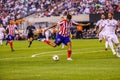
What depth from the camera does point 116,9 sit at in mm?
52969

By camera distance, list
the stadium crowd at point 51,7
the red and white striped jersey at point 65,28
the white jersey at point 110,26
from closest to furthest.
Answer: the red and white striped jersey at point 65,28
the white jersey at point 110,26
the stadium crowd at point 51,7

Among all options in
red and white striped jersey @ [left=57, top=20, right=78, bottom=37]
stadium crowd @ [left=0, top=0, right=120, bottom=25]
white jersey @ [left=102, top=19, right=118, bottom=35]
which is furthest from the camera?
stadium crowd @ [left=0, top=0, right=120, bottom=25]

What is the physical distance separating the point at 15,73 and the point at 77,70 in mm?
2173

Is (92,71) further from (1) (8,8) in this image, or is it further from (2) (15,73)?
(1) (8,8)

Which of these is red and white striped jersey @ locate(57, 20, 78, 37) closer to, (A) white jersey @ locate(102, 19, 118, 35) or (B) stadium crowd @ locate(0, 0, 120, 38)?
(A) white jersey @ locate(102, 19, 118, 35)

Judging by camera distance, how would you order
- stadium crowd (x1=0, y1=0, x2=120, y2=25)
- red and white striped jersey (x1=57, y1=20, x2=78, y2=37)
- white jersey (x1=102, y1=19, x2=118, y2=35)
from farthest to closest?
stadium crowd (x1=0, y1=0, x2=120, y2=25)
white jersey (x1=102, y1=19, x2=118, y2=35)
red and white striped jersey (x1=57, y1=20, x2=78, y2=37)

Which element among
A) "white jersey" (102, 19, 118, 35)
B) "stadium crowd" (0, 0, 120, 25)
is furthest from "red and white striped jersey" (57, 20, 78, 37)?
"stadium crowd" (0, 0, 120, 25)

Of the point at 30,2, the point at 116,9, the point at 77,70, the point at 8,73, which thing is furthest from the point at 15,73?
the point at 30,2

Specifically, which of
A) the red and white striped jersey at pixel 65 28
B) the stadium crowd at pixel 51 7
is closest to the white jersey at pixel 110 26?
the red and white striped jersey at pixel 65 28

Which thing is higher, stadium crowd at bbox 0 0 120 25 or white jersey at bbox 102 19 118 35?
white jersey at bbox 102 19 118 35

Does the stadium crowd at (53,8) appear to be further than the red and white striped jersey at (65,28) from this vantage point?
Yes

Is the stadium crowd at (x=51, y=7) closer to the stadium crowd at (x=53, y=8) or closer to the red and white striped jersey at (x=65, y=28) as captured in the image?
the stadium crowd at (x=53, y=8)

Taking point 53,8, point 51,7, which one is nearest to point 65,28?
point 53,8

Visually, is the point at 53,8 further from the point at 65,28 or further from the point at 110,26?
the point at 65,28
